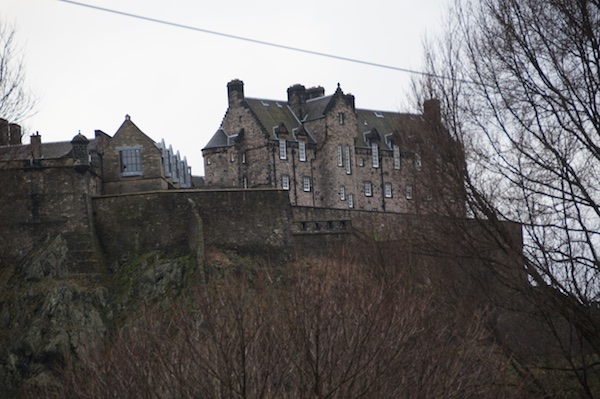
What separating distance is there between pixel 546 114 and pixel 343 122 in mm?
44052

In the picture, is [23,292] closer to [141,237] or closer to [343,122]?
[141,237]

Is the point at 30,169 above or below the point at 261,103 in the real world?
below

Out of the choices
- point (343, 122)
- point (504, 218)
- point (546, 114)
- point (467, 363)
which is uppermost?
point (343, 122)

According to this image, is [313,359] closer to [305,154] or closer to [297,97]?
[305,154]

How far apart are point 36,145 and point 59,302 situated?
10.9 m

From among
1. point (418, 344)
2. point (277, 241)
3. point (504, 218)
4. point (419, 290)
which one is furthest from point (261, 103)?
point (504, 218)

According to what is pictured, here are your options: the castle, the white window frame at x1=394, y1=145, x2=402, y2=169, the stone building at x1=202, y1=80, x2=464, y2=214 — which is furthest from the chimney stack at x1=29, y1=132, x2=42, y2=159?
the white window frame at x1=394, y1=145, x2=402, y2=169

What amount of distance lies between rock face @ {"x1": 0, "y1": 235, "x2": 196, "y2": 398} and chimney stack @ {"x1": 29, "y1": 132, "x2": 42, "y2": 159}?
20.4 ft

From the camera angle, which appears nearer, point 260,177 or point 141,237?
point 141,237

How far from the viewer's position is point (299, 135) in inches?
2248

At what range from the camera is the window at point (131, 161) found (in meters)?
46.8

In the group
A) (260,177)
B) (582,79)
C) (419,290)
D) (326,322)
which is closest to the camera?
(582,79)

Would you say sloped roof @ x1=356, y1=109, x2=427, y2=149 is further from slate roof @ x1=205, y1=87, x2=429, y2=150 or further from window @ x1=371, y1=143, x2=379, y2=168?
window @ x1=371, y1=143, x2=379, y2=168

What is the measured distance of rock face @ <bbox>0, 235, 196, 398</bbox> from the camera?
38281 mm
